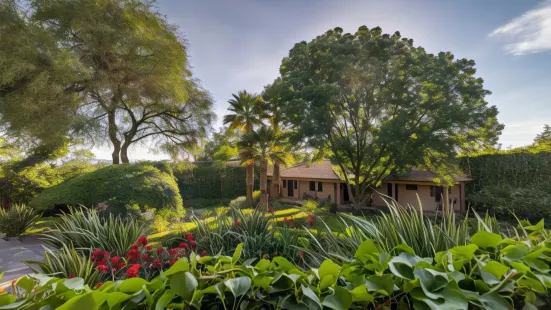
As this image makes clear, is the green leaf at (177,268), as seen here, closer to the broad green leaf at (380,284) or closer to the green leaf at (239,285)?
the green leaf at (239,285)

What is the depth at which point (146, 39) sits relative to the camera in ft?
45.8

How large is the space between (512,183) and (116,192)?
67.6ft

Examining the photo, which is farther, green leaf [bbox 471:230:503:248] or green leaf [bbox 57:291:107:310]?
green leaf [bbox 471:230:503:248]

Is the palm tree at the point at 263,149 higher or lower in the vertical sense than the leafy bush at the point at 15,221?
higher

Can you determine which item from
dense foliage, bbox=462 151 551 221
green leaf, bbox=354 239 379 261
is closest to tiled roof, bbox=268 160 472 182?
dense foliage, bbox=462 151 551 221

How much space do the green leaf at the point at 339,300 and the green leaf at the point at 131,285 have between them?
63 centimetres

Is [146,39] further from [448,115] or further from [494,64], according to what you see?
[448,115]

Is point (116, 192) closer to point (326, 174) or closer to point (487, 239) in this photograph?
point (487, 239)

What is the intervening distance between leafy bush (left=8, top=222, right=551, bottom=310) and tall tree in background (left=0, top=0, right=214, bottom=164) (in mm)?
12804

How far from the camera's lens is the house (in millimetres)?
17953

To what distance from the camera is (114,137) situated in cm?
1552

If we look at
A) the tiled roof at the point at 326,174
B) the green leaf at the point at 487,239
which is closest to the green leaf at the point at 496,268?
the green leaf at the point at 487,239

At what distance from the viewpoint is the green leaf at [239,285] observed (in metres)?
0.91

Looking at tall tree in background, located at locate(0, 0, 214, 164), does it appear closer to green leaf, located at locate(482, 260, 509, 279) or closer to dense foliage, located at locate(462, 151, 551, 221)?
green leaf, located at locate(482, 260, 509, 279)
